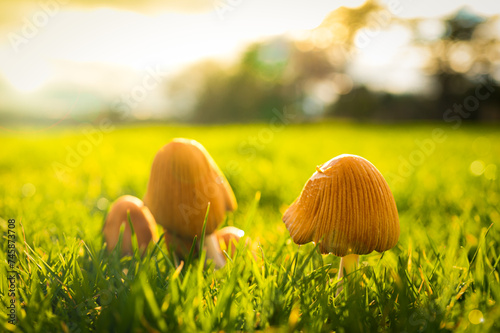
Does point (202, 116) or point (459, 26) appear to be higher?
point (459, 26)

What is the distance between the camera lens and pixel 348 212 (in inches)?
49.4

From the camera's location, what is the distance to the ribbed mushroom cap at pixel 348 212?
4.10 feet

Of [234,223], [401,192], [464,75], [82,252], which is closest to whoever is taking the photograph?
[82,252]

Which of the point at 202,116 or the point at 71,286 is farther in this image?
the point at 202,116

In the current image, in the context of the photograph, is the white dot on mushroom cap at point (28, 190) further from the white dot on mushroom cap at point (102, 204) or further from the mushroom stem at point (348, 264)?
the mushroom stem at point (348, 264)

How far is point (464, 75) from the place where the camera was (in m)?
18.0

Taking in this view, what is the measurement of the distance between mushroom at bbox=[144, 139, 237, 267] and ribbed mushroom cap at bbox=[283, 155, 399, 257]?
1.89 feet

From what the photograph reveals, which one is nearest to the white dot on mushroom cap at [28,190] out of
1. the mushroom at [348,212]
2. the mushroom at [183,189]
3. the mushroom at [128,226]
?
the mushroom at [128,226]

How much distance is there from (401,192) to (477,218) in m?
0.98

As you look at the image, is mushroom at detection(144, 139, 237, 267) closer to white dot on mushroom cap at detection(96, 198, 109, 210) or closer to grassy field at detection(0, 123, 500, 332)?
grassy field at detection(0, 123, 500, 332)

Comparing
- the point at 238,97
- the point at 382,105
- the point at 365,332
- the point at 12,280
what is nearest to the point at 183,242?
the point at 12,280

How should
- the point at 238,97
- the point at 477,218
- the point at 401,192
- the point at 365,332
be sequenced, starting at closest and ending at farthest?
the point at 365,332
the point at 477,218
the point at 401,192
the point at 238,97

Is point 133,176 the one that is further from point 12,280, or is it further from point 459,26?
point 459,26

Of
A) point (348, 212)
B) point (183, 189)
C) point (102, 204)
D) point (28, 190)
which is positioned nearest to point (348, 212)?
point (348, 212)
